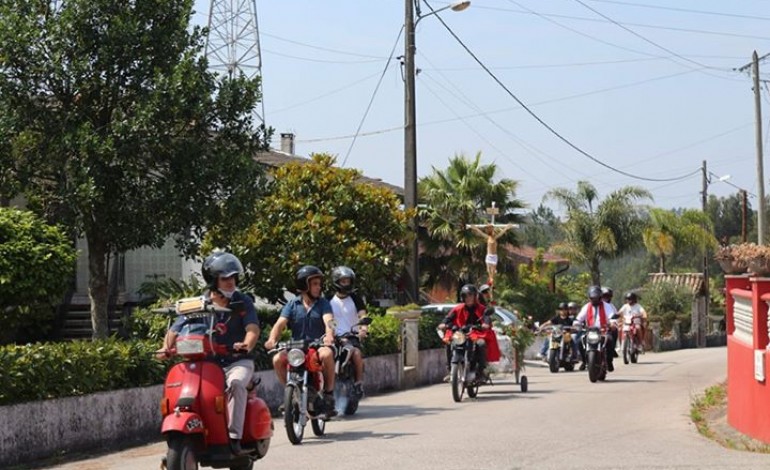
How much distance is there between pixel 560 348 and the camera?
94.4 ft

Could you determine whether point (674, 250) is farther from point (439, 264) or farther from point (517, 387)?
point (517, 387)

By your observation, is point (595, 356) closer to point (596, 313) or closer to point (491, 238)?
point (596, 313)

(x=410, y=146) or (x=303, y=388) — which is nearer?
(x=303, y=388)

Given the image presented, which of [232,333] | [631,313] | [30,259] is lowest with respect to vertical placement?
[232,333]

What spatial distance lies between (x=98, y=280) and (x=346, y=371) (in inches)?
170

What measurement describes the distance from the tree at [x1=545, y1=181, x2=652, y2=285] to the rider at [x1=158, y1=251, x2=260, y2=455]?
45846 millimetres

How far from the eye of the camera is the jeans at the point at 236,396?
384 inches

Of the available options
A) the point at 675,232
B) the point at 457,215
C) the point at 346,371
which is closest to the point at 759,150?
the point at 457,215

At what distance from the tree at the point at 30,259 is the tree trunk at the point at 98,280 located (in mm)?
1153

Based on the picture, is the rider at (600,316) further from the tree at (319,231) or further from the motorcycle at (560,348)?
the tree at (319,231)

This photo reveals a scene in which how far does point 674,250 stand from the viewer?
205ft

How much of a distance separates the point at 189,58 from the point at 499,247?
80.3 ft

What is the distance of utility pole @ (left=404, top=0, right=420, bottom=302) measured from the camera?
27.3m

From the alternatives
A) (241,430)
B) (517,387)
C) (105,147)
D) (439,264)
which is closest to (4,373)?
(241,430)
